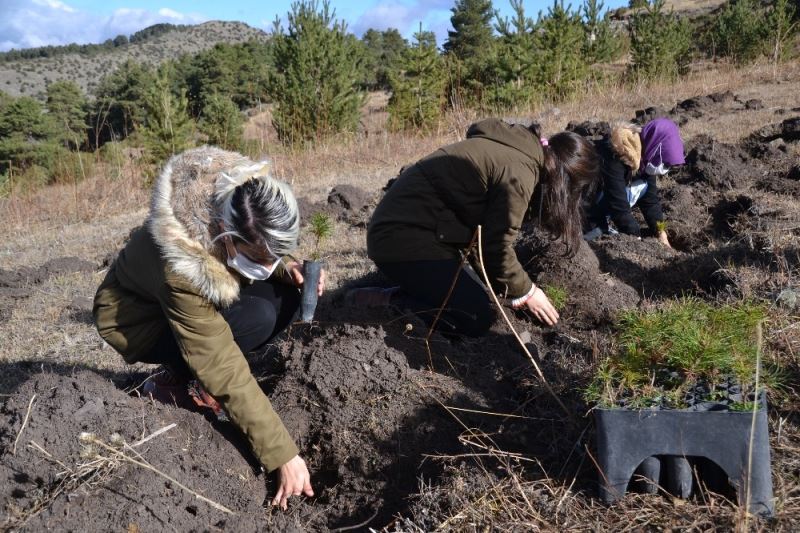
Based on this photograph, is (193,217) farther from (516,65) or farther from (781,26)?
(781,26)

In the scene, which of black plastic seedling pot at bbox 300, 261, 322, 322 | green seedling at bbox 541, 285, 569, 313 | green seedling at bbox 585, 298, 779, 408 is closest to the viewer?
green seedling at bbox 585, 298, 779, 408

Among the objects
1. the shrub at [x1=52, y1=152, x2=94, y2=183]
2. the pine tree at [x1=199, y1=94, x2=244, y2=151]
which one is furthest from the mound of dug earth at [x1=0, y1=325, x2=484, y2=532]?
the pine tree at [x1=199, y1=94, x2=244, y2=151]

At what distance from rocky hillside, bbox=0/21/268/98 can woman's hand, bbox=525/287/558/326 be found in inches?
2384

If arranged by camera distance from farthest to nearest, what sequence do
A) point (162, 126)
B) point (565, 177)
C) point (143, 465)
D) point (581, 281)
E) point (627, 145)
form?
1. point (162, 126)
2. point (627, 145)
3. point (581, 281)
4. point (565, 177)
5. point (143, 465)

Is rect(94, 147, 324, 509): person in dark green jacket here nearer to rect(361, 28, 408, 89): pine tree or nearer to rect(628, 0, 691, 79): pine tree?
rect(628, 0, 691, 79): pine tree

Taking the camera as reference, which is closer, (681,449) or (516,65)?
(681,449)

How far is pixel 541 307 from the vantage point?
317 centimetres

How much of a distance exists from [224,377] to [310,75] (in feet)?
39.3

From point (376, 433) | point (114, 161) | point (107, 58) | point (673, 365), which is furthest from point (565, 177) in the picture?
point (107, 58)

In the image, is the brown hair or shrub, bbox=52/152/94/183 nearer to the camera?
the brown hair

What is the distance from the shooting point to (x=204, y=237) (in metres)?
2.18

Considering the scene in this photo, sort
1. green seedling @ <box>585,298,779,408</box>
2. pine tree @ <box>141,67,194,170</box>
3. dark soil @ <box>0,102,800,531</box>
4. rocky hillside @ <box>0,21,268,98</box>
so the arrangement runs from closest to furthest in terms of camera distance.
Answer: green seedling @ <box>585,298,779,408</box>
dark soil @ <box>0,102,800,531</box>
pine tree @ <box>141,67,194,170</box>
rocky hillside @ <box>0,21,268,98</box>

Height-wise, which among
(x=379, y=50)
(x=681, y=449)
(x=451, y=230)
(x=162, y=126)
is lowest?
(x=681, y=449)

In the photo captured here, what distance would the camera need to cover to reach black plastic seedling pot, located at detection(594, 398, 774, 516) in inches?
66.5
